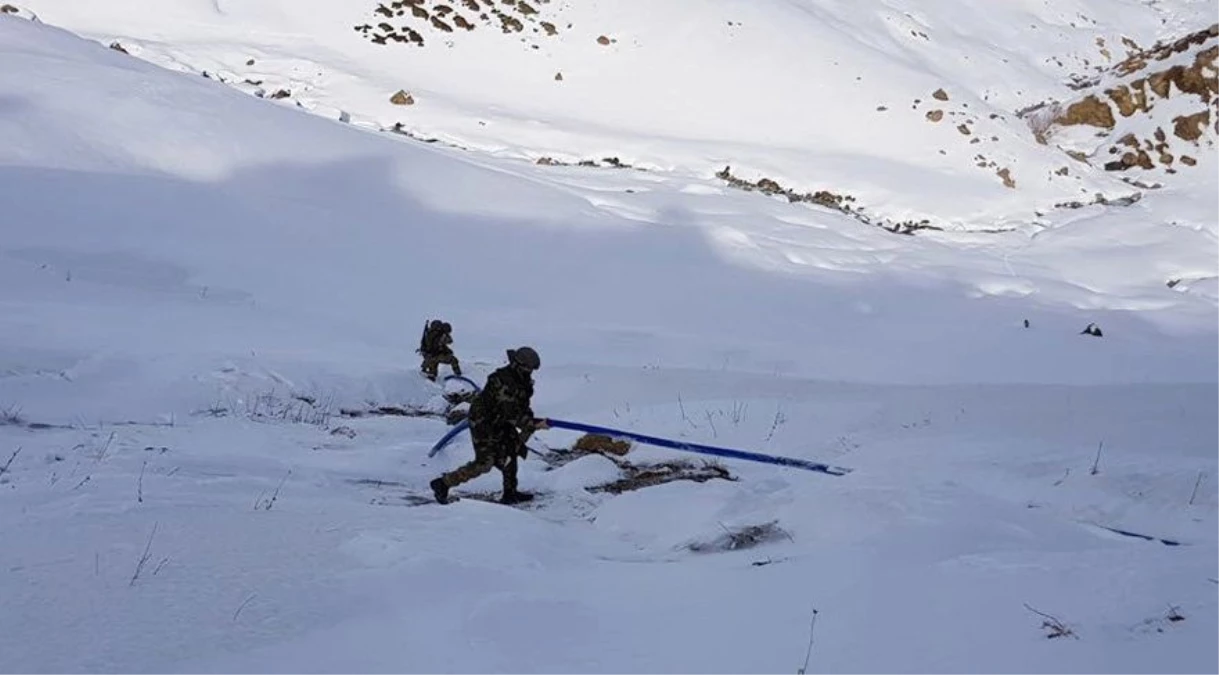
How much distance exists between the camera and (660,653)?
3.72 m

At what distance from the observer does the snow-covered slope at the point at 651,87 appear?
109ft

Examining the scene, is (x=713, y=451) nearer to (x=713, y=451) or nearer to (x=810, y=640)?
(x=713, y=451)

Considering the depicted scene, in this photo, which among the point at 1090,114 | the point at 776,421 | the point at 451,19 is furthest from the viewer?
the point at 1090,114

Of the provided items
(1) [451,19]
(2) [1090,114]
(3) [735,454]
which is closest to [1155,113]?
(2) [1090,114]

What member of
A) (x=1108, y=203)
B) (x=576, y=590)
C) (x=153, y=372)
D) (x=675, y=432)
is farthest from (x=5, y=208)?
(x=1108, y=203)

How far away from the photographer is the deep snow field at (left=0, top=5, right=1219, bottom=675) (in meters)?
3.79

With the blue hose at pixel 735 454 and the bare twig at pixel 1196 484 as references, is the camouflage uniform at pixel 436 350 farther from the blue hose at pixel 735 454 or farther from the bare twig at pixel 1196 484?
the bare twig at pixel 1196 484

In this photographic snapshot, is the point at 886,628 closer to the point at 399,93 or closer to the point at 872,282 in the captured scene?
the point at 872,282

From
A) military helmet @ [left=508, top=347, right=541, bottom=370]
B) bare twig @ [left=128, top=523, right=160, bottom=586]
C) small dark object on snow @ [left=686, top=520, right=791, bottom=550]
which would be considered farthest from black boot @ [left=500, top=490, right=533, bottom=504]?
bare twig @ [left=128, top=523, right=160, bottom=586]

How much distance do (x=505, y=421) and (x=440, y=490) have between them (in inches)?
28.4

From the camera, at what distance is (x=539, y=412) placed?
37.5 ft

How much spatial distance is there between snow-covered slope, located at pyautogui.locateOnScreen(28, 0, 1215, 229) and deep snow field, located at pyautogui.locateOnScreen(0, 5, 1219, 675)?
5.45 metres

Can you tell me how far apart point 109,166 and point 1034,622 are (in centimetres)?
1875

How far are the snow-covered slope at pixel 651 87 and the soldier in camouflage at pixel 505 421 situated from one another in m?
24.7
